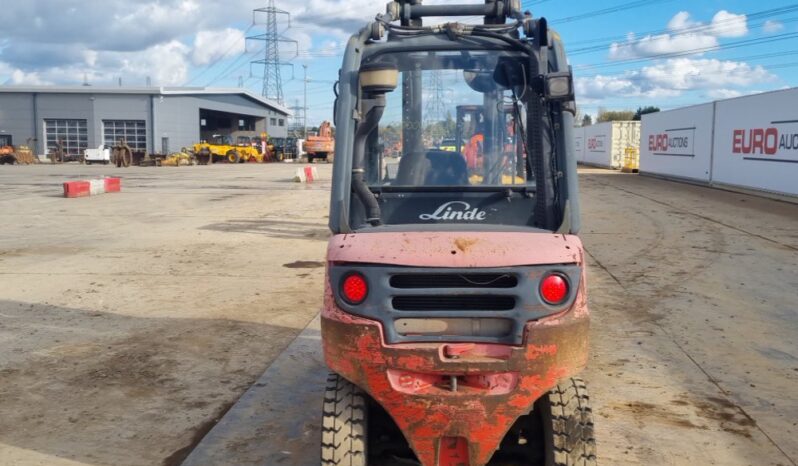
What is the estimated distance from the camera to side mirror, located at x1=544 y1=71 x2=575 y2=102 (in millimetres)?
3801

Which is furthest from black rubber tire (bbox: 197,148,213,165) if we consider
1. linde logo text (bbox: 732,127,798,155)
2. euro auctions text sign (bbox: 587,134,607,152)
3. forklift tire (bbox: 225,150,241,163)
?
linde logo text (bbox: 732,127,798,155)

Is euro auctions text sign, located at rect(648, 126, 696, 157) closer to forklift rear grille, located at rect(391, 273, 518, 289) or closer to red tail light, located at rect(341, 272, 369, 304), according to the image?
forklift rear grille, located at rect(391, 273, 518, 289)

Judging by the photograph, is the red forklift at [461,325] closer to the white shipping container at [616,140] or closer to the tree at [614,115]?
the white shipping container at [616,140]

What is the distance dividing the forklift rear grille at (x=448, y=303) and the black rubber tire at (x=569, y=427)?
0.53 m

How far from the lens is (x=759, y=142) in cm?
2241

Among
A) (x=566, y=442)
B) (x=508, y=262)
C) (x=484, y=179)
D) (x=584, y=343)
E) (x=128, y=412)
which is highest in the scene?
(x=484, y=179)

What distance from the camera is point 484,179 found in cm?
454

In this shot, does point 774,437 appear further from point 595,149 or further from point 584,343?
point 595,149

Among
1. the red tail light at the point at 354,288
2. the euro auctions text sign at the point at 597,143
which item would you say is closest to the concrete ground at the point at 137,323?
the red tail light at the point at 354,288

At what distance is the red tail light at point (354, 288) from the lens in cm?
341

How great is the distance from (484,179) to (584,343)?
4.72 feet

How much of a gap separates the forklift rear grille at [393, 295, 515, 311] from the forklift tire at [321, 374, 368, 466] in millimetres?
536

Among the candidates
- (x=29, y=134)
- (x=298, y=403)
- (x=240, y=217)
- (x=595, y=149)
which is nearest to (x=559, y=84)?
(x=298, y=403)

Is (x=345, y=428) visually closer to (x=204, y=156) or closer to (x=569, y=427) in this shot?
(x=569, y=427)
